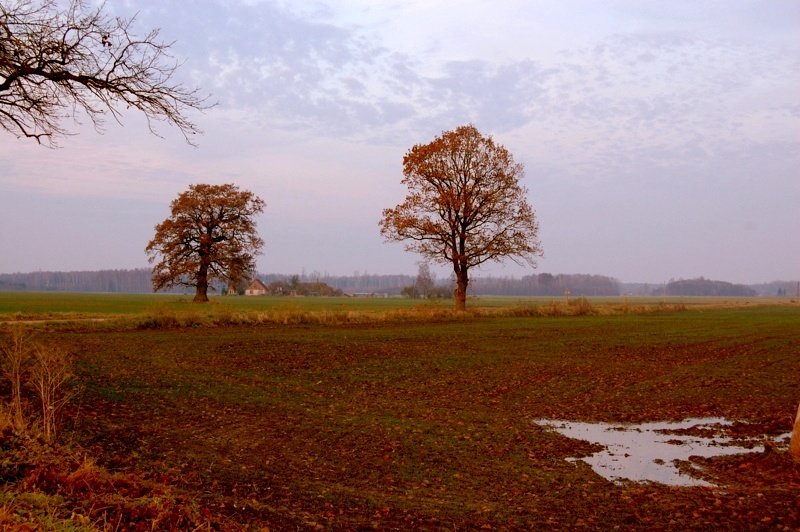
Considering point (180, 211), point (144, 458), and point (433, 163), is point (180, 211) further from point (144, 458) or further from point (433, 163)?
point (144, 458)

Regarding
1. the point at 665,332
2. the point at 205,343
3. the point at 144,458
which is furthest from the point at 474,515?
the point at 665,332

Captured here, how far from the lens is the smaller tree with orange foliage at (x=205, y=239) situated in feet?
181

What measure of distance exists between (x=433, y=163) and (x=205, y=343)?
24.7 m

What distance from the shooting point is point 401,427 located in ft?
40.6

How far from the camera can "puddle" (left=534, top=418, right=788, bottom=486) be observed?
995cm

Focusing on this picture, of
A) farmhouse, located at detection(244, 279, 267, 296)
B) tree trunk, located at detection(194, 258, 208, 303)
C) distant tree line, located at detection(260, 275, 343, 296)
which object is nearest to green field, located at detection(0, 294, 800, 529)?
tree trunk, located at detection(194, 258, 208, 303)

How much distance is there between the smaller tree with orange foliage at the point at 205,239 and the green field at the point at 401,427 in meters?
28.2

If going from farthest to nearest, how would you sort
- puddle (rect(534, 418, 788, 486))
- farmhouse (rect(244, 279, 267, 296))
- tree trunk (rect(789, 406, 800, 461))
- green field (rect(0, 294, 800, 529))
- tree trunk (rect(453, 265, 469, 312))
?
1. farmhouse (rect(244, 279, 267, 296))
2. tree trunk (rect(453, 265, 469, 312))
3. tree trunk (rect(789, 406, 800, 461))
4. puddle (rect(534, 418, 788, 486))
5. green field (rect(0, 294, 800, 529))

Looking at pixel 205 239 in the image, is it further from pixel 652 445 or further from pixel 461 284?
pixel 652 445

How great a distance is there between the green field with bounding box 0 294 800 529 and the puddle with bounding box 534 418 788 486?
0.44 meters

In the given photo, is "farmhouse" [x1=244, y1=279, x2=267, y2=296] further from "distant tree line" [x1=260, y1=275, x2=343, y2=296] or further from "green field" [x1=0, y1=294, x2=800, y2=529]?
"green field" [x1=0, y1=294, x2=800, y2=529]

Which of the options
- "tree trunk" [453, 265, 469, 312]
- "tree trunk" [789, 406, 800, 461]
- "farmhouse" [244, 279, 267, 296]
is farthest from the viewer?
"farmhouse" [244, 279, 267, 296]

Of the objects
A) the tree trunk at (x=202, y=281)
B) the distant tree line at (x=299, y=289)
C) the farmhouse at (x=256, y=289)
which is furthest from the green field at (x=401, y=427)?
the farmhouse at (x=256, y=289)

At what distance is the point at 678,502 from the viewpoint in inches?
322
